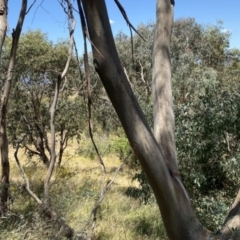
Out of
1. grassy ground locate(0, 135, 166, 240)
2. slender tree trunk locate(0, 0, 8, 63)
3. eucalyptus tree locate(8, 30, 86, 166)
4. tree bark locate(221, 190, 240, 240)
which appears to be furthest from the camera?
eucalyptus tree locate(8, 30, 86, 166)

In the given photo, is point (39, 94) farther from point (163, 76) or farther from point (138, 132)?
point (138, 132)

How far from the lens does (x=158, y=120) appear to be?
7.32 feet

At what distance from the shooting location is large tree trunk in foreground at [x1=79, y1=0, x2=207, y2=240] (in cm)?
158

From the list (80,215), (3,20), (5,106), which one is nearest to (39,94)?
(80,215)

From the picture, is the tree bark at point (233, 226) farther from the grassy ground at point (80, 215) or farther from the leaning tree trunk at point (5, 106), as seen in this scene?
the leaning tree trunk at point (5, 106)

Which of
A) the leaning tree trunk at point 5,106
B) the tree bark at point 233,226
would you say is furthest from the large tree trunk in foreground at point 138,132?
the leaning tree trunk at point 5,106

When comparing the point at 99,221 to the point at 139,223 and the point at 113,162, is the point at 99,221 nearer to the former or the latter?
the point at 139,223

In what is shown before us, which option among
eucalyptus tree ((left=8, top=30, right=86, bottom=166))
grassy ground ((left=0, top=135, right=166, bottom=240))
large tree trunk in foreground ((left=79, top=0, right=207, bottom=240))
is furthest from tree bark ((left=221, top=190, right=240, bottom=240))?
eucalyptus tree ((left=8, top=30, right=86, bottom=166))

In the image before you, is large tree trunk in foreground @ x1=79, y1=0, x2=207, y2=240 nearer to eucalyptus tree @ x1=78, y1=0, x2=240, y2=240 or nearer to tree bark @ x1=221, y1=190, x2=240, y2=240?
eucalyptus tree @ x1=78, y1=0, x2=240, y2=240

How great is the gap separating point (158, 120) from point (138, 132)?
1.50ft

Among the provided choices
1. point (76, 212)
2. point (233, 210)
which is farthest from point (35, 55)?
point (233, 210)

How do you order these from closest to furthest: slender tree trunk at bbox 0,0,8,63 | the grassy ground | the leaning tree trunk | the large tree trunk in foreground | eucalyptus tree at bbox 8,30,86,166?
the large tree trunk in foreground < slender tree trunk at bbox 0,0,8,63 < the grassy ground < the leaning tree trunk < eucalyptus tree at bbox 8,30,86,166

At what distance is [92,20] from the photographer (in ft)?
5.07

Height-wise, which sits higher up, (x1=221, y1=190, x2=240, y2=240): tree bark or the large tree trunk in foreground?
the large tree trunk in foreground
